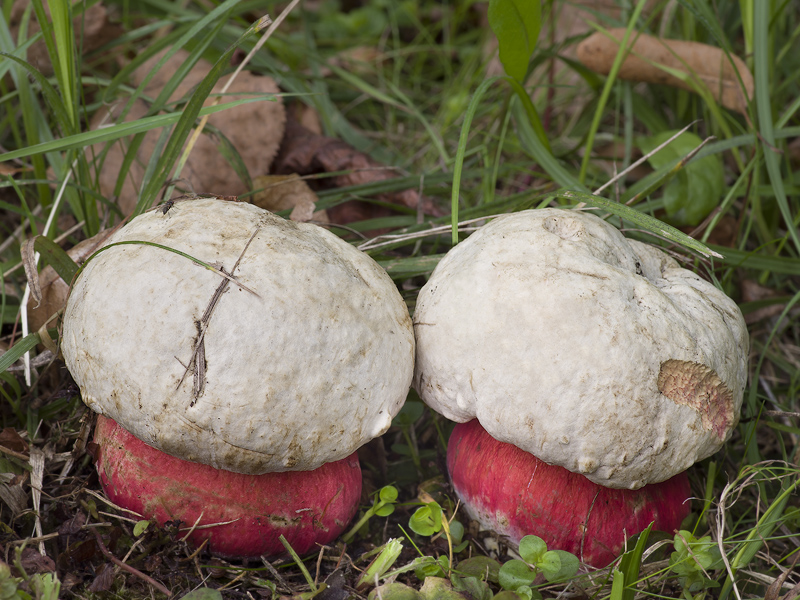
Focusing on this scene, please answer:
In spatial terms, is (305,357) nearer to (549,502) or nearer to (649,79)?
(549,502)

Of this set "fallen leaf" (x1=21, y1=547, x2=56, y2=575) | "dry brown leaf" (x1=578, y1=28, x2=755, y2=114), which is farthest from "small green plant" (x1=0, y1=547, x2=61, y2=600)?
"dry brown leaf" (x1=578, y1=28, x2=755, y2=114)

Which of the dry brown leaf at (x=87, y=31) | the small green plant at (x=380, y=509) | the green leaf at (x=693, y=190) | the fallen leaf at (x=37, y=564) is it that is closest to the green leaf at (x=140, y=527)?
the fallen leaf at (x=37, y=564)

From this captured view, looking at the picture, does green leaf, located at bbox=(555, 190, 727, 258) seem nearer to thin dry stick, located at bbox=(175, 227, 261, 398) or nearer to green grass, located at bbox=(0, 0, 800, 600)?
green grass, located at bbox=(0, 0, 800, 600)

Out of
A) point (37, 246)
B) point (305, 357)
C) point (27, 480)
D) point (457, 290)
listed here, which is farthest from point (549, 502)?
point (37, 246)

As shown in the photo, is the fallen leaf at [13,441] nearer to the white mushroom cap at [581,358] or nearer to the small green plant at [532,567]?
the white mushroom cap at [581,358]

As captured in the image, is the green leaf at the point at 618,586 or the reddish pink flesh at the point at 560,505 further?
the reddish pink flesh at the point at 560,505

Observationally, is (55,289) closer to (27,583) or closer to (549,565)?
(27,583)
